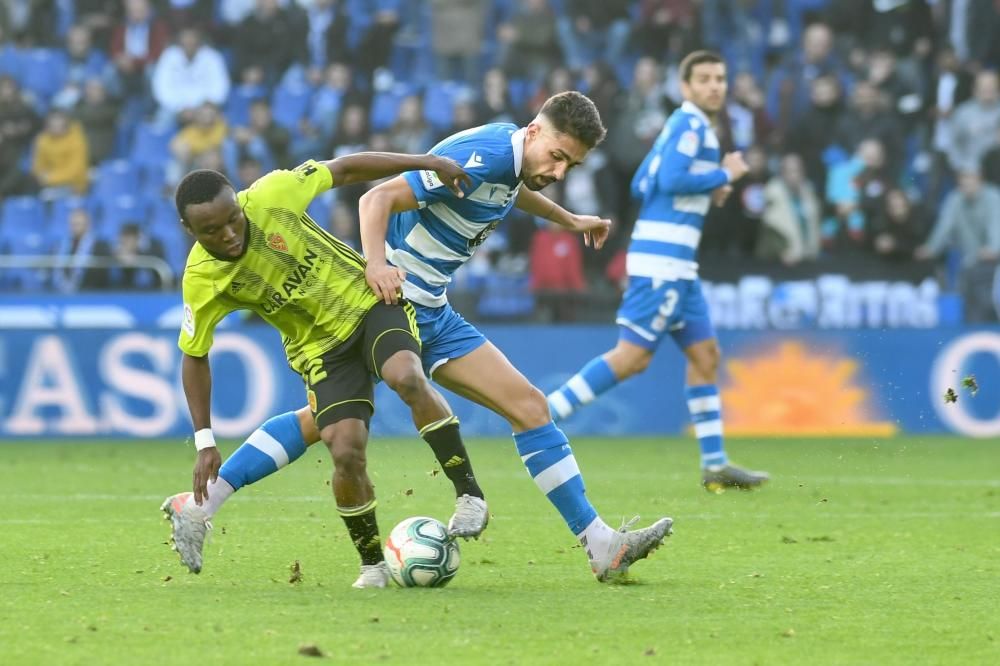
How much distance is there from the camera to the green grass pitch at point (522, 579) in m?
4.95

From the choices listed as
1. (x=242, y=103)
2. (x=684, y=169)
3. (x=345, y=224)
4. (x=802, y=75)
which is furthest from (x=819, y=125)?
(x=684, y=169)

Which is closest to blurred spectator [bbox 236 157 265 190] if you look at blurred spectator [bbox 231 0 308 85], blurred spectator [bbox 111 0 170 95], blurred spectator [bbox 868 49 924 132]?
blurred spectator [bbox 231 0 308 85]

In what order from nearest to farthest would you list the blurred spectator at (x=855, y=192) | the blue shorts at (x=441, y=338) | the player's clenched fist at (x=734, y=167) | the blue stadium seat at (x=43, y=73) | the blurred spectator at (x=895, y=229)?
the blue shorts at (x=441, y=338) → the player's clenched fist at (x=734, y=167) → the blurred spectator at (x=895, y=229) → the blurred spectator at (x=855, y=192) → the blue stadium seat at (x=43, y=73)

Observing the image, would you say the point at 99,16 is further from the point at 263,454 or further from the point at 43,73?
the point at 263,454

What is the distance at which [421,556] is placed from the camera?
6191 mm

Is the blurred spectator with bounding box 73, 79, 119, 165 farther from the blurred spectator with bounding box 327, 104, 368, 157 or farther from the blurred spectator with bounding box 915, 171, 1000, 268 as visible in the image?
the blurred spectator with bounding box 915, 171, 1000, 268

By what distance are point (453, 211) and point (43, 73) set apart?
514 inches

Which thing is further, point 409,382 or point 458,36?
point 458,36

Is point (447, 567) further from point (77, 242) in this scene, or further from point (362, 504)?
point (77, 242)

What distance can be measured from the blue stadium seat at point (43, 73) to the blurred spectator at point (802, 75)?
772 centimetres

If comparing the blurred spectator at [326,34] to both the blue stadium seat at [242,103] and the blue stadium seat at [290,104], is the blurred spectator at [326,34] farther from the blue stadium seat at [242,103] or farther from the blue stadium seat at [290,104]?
the blue stadium seat at [242,103]

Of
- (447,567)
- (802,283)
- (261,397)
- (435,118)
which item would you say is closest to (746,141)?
(802,283)

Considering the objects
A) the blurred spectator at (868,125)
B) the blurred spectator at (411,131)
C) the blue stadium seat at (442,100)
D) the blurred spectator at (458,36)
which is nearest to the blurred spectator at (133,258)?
the blurred spectator at (411,131)

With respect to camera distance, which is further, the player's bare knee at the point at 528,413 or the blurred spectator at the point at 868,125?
the blurred spectator at the point at 868,125
